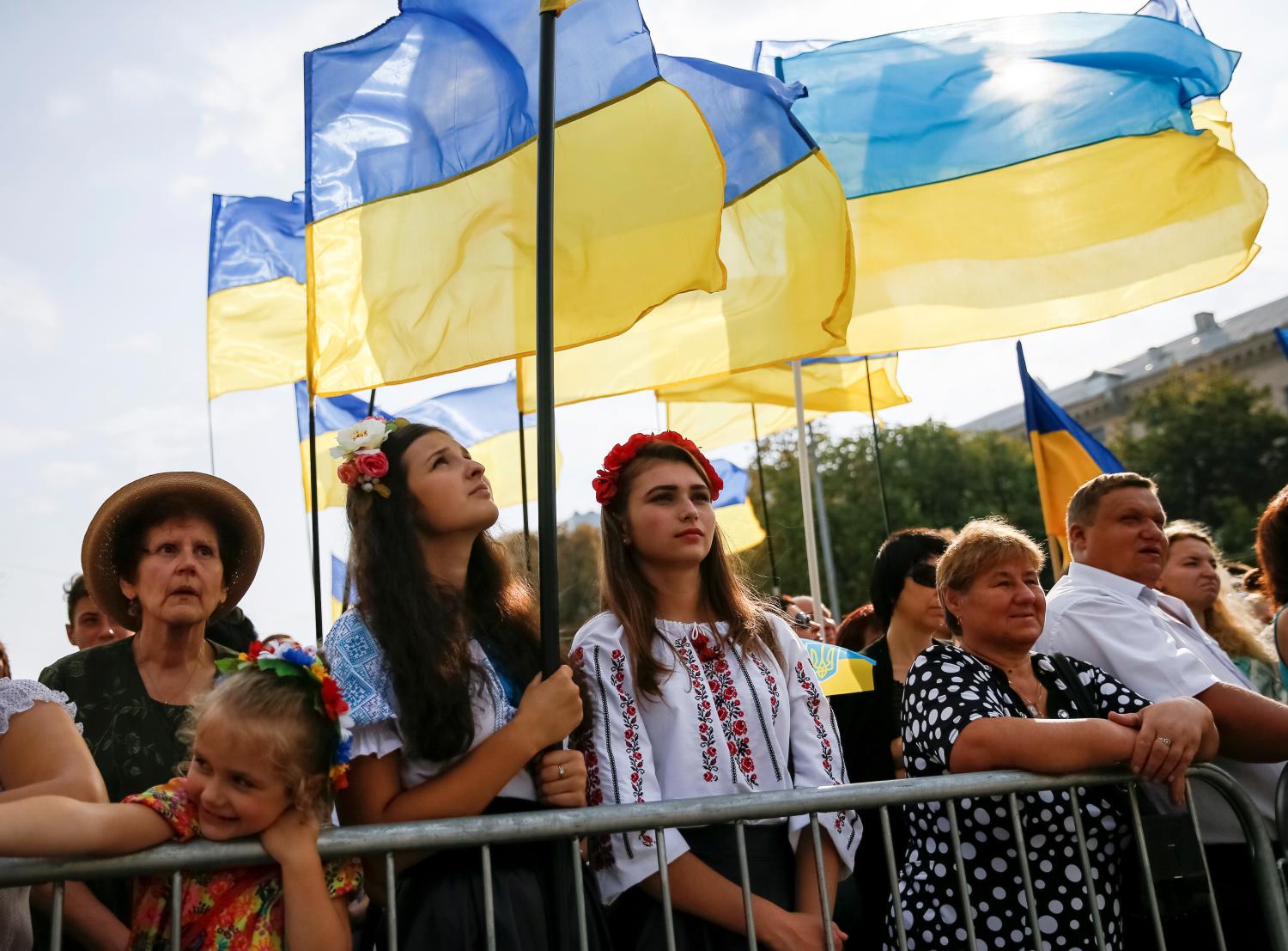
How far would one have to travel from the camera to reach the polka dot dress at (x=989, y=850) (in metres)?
2.87

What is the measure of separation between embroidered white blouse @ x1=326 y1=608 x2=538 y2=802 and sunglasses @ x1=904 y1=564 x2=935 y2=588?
2.22m

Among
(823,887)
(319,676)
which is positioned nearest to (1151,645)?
(823,887)

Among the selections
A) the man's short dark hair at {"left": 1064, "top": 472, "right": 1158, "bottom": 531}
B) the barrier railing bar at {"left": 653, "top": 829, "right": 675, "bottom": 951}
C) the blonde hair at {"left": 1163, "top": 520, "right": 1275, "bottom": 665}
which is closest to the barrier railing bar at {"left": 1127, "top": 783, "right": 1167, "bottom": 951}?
the barrier railing bar at {"left": 653, "top": 829, "right": 675, "bottom": 951}

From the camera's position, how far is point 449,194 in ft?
12.9

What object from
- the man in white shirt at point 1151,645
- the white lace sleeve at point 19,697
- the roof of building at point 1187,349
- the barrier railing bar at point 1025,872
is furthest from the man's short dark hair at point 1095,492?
the roof of building at point 1187,349

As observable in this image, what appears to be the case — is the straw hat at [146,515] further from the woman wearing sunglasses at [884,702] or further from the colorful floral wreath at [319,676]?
the woman wearing sunglasses at [884,702]

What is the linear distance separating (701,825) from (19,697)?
1.52 metres

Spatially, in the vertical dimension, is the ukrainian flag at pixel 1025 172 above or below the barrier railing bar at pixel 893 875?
above

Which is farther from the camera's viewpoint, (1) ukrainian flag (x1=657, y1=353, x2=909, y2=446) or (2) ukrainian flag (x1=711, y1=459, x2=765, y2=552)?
(2) ukrainian flag (x1=711, y1=459, x2=765, y2=552)

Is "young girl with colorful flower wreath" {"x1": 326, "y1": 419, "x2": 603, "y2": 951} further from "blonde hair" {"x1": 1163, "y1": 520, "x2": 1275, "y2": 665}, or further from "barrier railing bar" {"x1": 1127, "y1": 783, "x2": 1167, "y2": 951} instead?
"blonde hair" {"x1": 1163, "y1": 520, "x2": 1275, "y2": 665}

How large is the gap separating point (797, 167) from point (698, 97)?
53cm

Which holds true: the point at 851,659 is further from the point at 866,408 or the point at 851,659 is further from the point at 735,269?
the point at 866,408

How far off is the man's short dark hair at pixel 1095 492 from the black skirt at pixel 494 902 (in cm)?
239

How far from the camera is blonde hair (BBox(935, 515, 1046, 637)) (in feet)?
10.8
